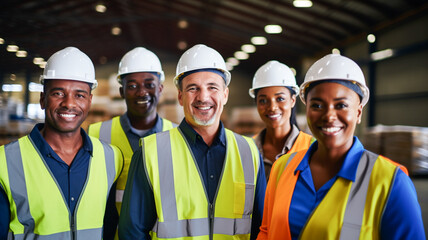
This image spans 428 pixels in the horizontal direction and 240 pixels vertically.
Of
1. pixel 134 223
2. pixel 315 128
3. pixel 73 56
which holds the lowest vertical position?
pixel 134 223

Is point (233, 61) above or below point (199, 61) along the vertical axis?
above

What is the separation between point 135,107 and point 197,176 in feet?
4.29

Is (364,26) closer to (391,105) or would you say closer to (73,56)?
(391,105)

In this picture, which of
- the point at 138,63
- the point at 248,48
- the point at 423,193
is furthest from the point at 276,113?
the point at 248,48

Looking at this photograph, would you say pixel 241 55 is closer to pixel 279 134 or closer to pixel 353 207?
pixel 279 134

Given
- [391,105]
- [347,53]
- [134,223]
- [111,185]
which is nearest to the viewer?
[134,223]

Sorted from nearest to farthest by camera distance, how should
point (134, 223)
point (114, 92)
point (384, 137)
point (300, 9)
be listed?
1. point (134, 223)
2. point (114, 92)
3. point (384, 137)
4. point (300, 9)

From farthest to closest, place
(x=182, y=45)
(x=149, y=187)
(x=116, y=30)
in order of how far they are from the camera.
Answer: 1. (x=182, y=45)
2. (x=116, y=30)
3. (x=149, y=187)

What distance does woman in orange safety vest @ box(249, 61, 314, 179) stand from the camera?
347 cm

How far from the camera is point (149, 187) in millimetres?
2254

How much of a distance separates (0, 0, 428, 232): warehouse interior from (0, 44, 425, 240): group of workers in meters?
5.20

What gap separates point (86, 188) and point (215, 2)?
41.9 ft

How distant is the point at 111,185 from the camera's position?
2.59 metres

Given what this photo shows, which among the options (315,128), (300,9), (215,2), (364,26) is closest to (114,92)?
(215,2)
